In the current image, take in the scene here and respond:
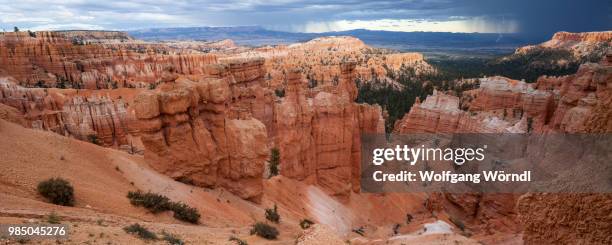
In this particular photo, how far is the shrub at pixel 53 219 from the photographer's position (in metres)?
8.43

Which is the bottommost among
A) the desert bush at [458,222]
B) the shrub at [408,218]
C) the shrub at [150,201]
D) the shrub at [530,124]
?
the shrub at [408,218]

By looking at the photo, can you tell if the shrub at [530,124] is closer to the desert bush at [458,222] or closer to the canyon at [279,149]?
the canyon at [279,149]

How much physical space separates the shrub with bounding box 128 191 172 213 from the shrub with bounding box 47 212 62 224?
11.2 ft

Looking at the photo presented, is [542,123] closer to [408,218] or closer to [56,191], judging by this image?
[408,218]

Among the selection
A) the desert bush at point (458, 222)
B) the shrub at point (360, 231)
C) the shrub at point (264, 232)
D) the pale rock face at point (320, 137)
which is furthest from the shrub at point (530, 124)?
the shrub at point (264, 232)

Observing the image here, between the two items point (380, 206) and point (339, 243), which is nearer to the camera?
point (339, 243)

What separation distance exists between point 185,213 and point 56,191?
366 cm

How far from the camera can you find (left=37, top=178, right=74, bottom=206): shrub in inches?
410

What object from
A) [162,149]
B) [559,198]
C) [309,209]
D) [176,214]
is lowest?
[309,209]

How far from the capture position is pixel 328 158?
2595 centimetres

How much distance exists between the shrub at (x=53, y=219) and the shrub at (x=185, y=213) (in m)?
4.15

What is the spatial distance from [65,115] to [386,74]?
79015 mm

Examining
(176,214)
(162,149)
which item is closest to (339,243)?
(176,214)

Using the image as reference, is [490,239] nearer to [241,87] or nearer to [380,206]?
[380,206]
